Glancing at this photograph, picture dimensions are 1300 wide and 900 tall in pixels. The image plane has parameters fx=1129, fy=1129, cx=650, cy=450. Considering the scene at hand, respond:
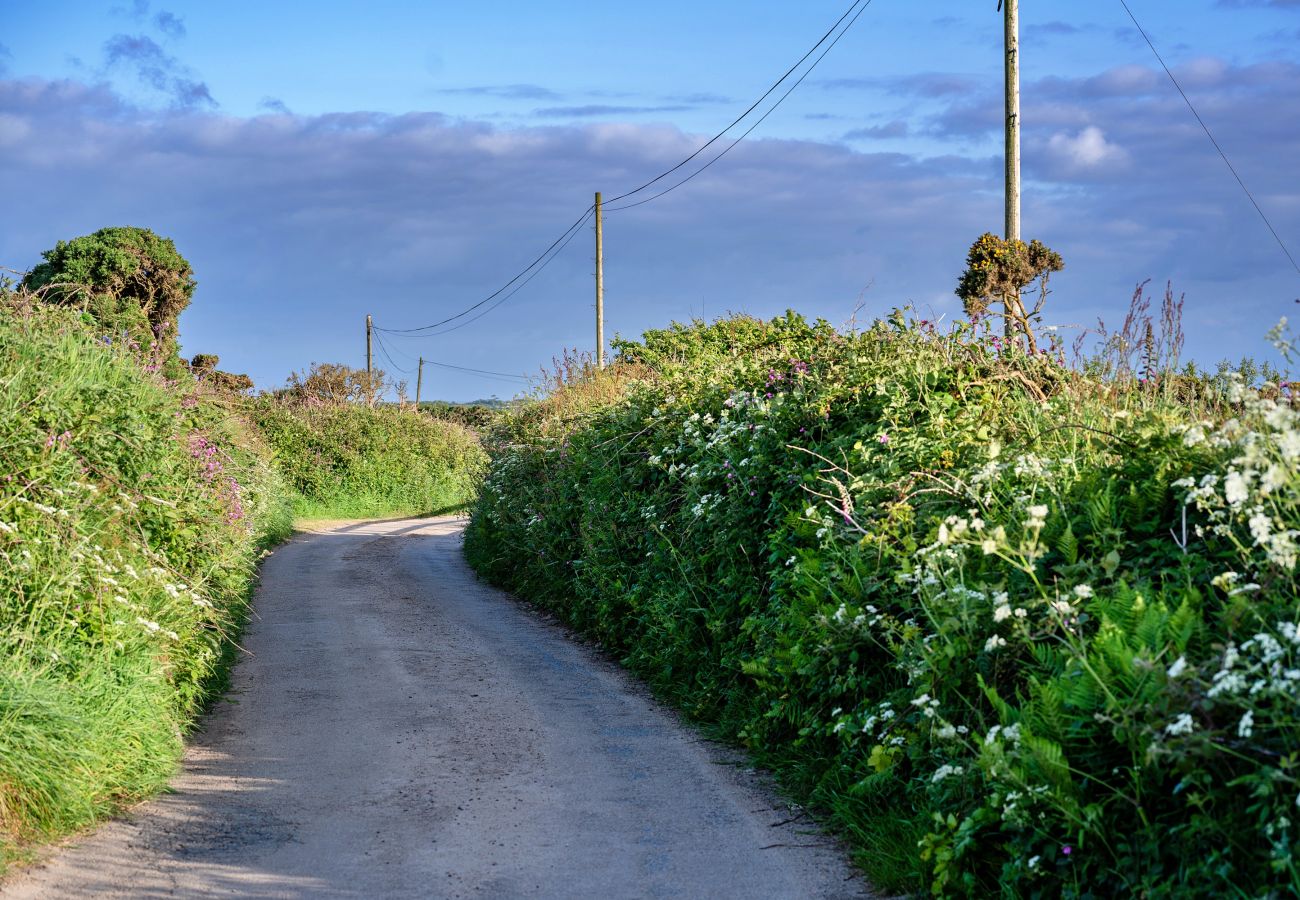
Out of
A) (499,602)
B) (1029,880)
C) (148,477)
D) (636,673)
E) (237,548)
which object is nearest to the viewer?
(1029,880)

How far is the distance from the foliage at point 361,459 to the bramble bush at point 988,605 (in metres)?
26.6

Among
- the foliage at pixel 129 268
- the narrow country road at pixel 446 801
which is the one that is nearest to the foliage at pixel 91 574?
the narrow country road at pixel 446 801

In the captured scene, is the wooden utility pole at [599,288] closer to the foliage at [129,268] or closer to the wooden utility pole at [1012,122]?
the foliage at [129,268]

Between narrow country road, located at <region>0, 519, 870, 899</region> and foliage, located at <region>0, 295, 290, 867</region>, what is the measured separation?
0.33 meters

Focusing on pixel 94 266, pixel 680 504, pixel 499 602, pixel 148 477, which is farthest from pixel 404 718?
pixel 94 266

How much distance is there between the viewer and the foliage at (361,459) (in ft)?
120

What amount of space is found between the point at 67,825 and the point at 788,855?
3729mm

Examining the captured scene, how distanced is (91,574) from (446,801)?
2.69 m

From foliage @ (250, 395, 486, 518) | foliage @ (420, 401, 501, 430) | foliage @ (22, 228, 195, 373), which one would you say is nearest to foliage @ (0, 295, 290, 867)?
foliage @ (22, 228, 195, 373)

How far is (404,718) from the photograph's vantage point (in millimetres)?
8648

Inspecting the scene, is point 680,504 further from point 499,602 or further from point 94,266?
point 94,266

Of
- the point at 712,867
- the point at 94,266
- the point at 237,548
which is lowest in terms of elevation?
the point at 712,867

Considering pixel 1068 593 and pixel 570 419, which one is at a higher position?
pixel 570 419

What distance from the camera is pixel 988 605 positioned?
212 inches
